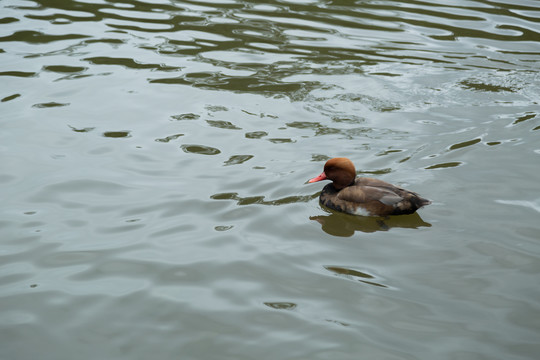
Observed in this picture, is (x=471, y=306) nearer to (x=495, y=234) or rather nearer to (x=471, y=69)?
(x=495, y=234)

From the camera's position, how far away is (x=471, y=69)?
9930 millimetres

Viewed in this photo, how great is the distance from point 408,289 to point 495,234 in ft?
4.18

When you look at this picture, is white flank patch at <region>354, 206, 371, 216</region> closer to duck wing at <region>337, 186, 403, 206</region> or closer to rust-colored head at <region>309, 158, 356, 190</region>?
duck wing at <region>337, 186, 403, 206</region>

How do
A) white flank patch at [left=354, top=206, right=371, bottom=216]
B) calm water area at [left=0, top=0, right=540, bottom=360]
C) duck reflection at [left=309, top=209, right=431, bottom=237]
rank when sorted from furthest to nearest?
white flank patch at [left=354, top=206, right=371, bottom=216] < duck reflection at [left=309, top=209, right=431, bottom=237] < calm water area at [left=0, top=0, right=540, bottom=360]

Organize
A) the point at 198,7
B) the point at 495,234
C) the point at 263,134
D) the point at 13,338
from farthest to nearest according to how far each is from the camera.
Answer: the point at 198,7 → the point at 263,134 → the point at 495,234 → the point at 13,338

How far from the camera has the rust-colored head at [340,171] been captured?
6.53 metres

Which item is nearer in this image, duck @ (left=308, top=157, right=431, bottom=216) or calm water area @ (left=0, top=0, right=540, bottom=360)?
calm water area @ (left=0, top=0, right=540, bottom=360)

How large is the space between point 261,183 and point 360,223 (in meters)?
1.09

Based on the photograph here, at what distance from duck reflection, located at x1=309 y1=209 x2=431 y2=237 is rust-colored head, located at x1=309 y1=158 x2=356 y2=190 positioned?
30 centimetres

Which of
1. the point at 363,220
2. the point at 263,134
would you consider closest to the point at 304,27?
the point at 263,134

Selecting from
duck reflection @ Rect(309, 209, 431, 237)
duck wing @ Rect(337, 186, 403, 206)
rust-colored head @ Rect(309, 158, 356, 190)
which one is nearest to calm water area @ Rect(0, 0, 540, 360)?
duck reflection @ Rect(309, 209, 431, 237)

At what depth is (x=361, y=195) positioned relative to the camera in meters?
6.36

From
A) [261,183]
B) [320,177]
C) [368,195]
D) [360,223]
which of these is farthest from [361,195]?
[261,183]

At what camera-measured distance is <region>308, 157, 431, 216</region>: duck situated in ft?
20.4
